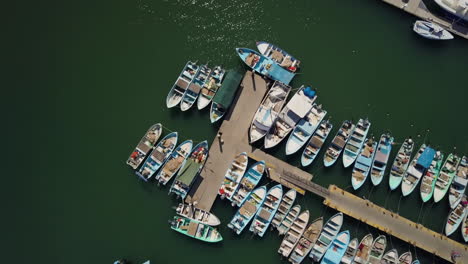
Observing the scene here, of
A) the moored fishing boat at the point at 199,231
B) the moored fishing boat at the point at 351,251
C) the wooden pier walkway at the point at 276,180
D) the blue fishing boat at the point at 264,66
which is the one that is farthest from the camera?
the blue fishing boat at the point at 264,66

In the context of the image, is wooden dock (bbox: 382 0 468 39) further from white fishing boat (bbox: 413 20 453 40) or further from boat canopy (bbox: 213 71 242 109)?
boat canopy (bbox: 213 71 242 109)

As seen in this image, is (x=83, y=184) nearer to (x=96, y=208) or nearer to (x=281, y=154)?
(x=96, y=208)

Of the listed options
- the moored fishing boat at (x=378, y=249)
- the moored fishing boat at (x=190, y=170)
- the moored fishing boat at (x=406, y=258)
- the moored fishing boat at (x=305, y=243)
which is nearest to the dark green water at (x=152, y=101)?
the moored fishing boat at (x=305, y=243)

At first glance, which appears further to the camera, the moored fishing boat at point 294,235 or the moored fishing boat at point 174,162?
the moored fishing boat at point 174,162

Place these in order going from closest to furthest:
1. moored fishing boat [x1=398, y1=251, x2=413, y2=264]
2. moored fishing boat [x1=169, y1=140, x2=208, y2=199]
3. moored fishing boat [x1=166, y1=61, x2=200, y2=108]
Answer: moored fishing boat [x1=398, y1=251, x2=413, y2=264] < moored fishing boat [x1=169, y1=140, x2=208, y2=199] < moored fishing boat [x1=166, y1=61, x2=200, y2=108]

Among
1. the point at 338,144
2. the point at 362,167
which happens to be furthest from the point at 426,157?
the point at 338,144

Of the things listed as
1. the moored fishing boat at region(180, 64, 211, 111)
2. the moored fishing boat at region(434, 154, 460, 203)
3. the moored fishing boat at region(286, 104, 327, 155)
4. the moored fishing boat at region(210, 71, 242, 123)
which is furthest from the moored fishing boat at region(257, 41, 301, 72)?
the moored fishing boat at region(434, 154, 460, 203)

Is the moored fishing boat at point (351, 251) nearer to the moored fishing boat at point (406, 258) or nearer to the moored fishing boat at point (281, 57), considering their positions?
the moored fishing boat at point (406, 258)
